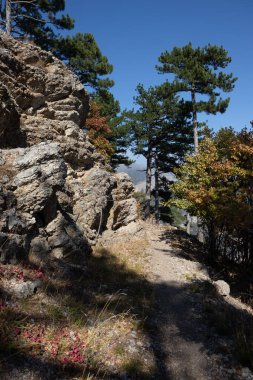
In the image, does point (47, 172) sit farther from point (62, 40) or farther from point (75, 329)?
point (62, 40)

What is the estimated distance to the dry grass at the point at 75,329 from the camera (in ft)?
19.3

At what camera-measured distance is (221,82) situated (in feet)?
82.6

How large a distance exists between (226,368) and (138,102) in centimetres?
2648

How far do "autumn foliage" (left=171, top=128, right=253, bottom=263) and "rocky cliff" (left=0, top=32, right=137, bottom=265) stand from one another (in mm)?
A: 4727

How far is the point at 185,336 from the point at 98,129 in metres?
21.5

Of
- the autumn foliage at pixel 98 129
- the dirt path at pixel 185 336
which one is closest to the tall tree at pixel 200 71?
the autumn foliage at pixel 98 129

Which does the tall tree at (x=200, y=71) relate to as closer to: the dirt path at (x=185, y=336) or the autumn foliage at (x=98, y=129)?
the autumn foliage at (x=98, y=129)

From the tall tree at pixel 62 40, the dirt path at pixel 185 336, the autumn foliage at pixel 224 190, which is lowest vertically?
the dirt path at pixel 185 336

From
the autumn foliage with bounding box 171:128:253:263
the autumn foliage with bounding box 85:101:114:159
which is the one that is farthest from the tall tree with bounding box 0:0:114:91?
the autumn foliage with bounding box 171:128:253:263

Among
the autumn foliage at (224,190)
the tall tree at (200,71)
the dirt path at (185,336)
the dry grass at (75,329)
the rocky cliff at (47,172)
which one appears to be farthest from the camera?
the tall tree at (200,71)

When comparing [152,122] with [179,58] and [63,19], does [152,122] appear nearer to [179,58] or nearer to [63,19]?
[179,58]

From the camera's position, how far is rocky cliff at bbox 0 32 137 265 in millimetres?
10625

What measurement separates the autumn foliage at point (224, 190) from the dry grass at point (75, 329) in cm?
555

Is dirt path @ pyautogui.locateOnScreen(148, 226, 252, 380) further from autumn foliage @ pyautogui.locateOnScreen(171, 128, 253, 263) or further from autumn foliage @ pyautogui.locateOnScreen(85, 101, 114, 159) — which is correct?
autumn foliage @ pyautogui.locateOnScreen(85, 101, 114, 159)
